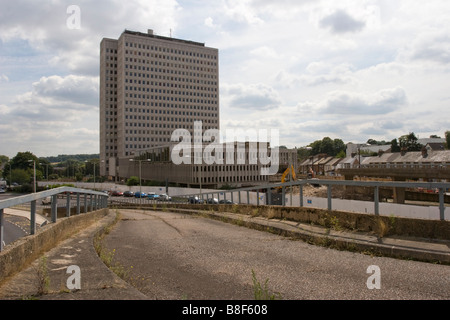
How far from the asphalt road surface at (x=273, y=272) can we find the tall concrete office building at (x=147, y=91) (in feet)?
411

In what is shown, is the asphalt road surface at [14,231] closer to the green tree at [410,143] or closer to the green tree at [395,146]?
the green tree at [410,143]

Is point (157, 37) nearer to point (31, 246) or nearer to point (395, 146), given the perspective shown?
point (395, 146)

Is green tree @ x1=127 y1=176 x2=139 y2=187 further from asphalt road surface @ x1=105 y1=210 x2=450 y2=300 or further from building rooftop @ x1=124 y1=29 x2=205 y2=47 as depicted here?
asphalt road surface @ x1=105 y1=210 x2=450 y2=300

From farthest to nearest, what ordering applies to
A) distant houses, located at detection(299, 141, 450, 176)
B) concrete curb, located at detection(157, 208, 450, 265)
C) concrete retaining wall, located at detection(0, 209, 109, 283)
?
1. distant houses, located at detection(299, 141, 450, 176)
2. concrete curb, located at detection(157, 208, 450, 265)
3. concrete retaining wall, located at detection(0, 209, 109, 283)

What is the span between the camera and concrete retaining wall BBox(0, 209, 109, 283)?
414cm

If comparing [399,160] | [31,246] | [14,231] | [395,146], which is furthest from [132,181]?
[395,146]

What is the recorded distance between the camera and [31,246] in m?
5.02

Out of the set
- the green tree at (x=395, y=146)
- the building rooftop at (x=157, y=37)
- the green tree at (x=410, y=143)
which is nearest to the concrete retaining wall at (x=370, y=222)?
the green tree at (x=410, y=143)

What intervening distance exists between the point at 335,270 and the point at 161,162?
3476 inches

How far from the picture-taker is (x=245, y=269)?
5.32m

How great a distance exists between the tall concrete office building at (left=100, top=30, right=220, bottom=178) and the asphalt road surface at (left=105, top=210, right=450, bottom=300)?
411ft

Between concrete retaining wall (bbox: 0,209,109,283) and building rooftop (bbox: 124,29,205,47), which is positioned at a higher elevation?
building rooftop (bbox: 124,29,205,47)

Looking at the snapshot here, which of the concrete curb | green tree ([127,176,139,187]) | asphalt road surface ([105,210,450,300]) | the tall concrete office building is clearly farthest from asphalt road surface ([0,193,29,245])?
the tall concrete office building

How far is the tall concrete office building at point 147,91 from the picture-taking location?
13125 cm
